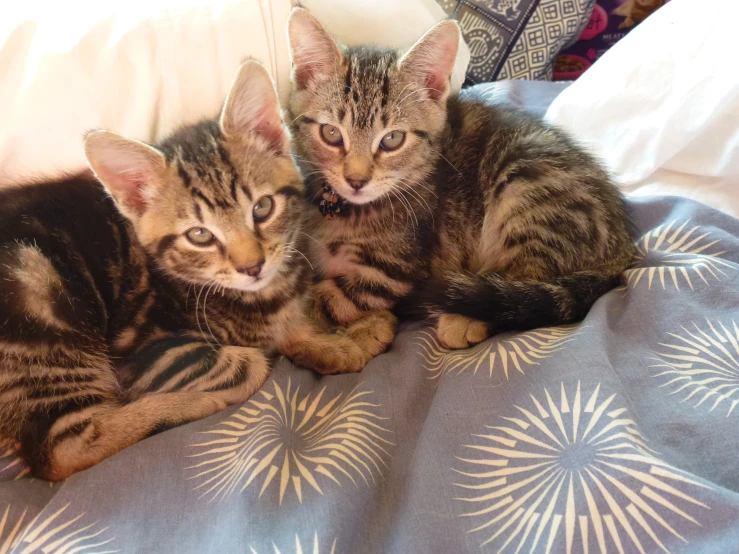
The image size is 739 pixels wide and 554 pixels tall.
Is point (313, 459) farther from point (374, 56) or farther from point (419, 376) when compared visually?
point (374, 56)

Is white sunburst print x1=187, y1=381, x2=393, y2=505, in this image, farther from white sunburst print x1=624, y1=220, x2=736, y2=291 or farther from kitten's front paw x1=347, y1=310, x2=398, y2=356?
white sunburst print x1=624, y1=220, x2=736, y2=291

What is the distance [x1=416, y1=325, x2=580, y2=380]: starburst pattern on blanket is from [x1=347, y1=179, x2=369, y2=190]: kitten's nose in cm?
41

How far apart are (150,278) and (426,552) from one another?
0.75 metres

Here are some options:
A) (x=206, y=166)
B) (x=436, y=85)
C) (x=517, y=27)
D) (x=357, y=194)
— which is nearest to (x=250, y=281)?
(x=206, y=166)

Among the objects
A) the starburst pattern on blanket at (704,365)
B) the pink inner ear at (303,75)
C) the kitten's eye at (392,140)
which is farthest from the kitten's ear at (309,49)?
the starburst pattern on blanket at (704,365)

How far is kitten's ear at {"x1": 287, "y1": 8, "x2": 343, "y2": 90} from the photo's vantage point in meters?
1.09

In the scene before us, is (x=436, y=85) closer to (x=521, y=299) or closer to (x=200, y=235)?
(x=521, y=299)

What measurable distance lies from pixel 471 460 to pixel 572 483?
0.46ft

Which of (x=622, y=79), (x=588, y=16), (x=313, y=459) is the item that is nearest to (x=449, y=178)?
(x=622, y=79)

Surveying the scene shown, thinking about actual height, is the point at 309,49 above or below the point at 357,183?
above

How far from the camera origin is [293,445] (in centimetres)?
80

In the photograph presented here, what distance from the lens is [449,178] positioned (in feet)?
4.25

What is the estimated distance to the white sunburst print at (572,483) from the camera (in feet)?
1.90

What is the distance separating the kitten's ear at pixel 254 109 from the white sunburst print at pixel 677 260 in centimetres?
82
